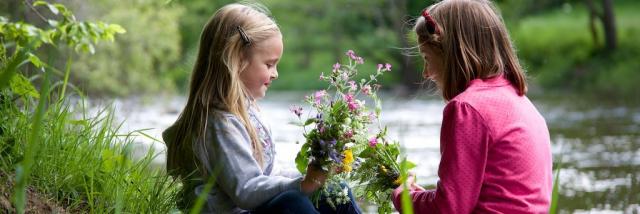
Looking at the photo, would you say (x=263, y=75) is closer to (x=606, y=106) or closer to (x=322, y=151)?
(x=322, y=151)

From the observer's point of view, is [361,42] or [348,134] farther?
[361,42]

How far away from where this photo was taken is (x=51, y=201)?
3480 millimetres

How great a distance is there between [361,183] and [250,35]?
0.67 m

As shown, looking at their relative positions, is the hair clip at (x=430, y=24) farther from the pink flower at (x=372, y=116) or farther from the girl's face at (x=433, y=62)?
the pink flower at (x=372, y=116)

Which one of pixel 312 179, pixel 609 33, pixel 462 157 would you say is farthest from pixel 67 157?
pixel 609 33

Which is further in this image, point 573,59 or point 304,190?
point 573,59

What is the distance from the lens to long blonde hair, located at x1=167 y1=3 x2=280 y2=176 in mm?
3455

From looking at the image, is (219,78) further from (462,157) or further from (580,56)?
(580,56)

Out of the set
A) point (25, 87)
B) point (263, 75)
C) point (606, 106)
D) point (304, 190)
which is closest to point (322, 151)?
point (304, 190)

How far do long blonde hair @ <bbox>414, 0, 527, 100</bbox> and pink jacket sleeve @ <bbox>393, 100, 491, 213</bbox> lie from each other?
10.3 inches

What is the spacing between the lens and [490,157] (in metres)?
3.07

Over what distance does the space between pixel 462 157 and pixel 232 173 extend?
2.53 feet

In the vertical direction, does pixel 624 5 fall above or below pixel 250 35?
below

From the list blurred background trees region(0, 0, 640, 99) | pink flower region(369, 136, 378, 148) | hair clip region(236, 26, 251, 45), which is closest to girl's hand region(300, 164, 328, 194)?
pink flower region(369, 136, 378, 148)
